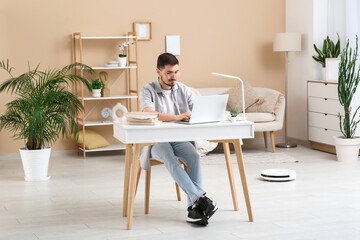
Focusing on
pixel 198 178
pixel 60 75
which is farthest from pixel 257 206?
pixel 60 75

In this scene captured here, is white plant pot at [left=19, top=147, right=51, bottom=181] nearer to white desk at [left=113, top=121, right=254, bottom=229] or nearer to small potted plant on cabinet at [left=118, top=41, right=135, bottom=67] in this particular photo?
small potted plant on cabinet at [left=118, top=41, right=135, bottom=67]

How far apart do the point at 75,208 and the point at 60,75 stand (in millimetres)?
1631

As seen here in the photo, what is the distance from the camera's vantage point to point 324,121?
22.6ft

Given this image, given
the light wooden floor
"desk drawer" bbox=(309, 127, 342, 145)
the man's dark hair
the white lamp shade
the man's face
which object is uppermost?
the white lamp shade

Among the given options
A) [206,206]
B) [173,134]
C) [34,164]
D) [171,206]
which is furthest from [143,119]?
[34,164]

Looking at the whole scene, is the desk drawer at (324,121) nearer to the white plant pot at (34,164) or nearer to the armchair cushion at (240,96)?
the armchair cushion at (240,96)

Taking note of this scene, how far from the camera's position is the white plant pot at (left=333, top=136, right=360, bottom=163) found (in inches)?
244

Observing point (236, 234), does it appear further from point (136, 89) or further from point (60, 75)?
point (136, 89)

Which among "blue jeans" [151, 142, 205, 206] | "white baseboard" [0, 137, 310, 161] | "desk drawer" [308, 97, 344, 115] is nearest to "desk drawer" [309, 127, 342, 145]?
"desk drawer" [308, 97, 344, 115]

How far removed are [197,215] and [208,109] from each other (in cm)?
68

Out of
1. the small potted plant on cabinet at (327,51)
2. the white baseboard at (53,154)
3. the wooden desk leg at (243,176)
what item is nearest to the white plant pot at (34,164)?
the white baseboard at (53,154)

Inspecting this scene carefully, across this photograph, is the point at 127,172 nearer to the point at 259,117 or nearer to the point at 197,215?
the point at 197,215

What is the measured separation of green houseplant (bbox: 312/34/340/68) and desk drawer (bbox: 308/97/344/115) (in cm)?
45

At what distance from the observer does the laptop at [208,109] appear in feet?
12.6
